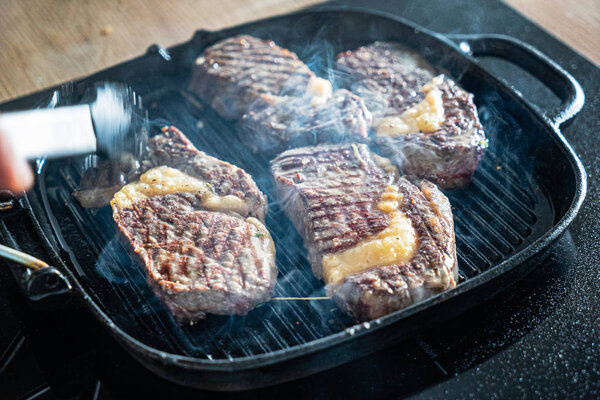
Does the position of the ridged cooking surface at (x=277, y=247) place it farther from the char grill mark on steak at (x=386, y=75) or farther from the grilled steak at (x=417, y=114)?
the char grill mark on steak at (x=386, y=75)

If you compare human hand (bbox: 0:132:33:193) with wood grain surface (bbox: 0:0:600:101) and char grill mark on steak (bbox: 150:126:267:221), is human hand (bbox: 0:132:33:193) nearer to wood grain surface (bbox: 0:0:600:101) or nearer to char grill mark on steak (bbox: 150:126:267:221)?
char grill mark on steak (bbox: 150:126:267:221)

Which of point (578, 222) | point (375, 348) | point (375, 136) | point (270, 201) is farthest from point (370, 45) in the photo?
point (375, 348)

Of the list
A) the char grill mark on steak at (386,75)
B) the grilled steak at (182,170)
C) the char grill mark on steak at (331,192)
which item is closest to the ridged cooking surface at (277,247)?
the grilled steak at (182,170)

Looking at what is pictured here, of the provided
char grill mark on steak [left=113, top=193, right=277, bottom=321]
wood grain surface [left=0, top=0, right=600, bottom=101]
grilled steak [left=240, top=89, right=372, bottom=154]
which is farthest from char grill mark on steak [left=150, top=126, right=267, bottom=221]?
wood grain surface [left=0, top=0, right=600, bottom=101]

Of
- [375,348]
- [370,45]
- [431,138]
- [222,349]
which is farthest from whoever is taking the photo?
[370,45]

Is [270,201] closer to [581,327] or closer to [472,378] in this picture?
[472,378]

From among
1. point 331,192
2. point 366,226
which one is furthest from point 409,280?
point 331,192
